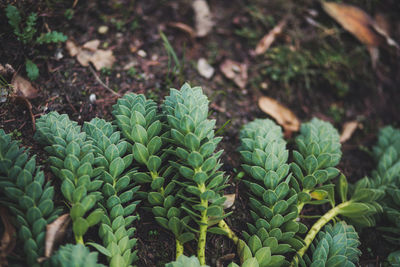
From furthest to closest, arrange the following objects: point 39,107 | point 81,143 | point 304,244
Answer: point 39,107
point 304,244
point 81,143

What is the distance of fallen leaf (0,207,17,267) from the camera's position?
119cm

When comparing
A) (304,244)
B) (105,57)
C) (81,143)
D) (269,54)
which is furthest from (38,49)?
(304,244)

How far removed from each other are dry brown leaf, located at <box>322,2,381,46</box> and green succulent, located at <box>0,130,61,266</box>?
→ 273cm

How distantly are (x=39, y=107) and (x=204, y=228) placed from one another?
49.0 inches

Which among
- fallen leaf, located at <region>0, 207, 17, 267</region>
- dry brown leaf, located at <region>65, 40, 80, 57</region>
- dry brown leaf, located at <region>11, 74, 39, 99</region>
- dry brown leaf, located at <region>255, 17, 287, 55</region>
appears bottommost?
fallen leaf, located at <region>0, 207, 17, 267</region>

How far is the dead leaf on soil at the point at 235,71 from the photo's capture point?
7.90 ft

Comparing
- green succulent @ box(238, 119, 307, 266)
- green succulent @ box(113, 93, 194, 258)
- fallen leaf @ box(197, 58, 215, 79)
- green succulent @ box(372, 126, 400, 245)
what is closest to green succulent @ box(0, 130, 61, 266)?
green succulent @ box(113, 93, 194, 258)

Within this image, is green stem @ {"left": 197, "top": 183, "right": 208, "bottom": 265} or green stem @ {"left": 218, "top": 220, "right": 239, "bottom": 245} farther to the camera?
green stem @ {"left": 218, "top": 220, "right": 239, "bottom": 245}

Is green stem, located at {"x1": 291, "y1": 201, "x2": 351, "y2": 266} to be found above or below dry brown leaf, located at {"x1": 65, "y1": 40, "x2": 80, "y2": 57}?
below

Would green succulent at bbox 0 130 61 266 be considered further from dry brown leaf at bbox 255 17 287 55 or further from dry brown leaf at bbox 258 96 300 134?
dry brown leaf at bbox 255 17 287 55

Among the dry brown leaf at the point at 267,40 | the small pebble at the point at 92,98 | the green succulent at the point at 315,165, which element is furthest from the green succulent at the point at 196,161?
the dry brown leaf at the point at 267,40

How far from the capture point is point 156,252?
61.4 inches

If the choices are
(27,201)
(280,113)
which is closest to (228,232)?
(27,201)

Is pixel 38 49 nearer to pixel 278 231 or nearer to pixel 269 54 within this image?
pixel 269 54
